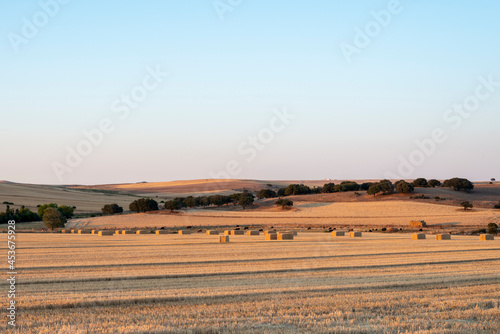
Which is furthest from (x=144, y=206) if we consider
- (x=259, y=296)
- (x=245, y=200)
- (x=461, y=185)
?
(x=259, y=296)

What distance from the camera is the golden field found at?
11.5 m

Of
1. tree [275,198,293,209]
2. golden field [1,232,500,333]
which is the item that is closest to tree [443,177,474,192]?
tree [275,198,293,209]

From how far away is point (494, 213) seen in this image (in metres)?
70.2

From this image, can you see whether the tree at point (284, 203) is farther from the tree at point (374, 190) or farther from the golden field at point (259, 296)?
the golden field at point (259, 296)

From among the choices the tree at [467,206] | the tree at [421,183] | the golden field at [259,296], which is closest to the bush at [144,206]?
the tree at [467,206]

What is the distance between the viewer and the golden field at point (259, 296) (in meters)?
11.5

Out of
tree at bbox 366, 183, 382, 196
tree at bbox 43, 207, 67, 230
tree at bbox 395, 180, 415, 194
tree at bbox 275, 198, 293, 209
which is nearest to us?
tree at bbox 43, 207, 67, 230

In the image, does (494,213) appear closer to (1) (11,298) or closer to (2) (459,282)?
(2) (459,282)

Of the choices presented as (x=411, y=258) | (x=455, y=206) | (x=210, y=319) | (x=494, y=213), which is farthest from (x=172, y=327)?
(x=455, y=206)

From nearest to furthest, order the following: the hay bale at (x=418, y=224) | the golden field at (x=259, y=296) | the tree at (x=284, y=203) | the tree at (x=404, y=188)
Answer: the golden field at (x=259, y=296) → the hay bale at (x=418, y=224) → the tree at (x=284, y=203) → the tree at (x=404, y=188)

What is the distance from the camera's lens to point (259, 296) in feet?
48.6

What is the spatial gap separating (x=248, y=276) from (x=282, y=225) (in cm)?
5212

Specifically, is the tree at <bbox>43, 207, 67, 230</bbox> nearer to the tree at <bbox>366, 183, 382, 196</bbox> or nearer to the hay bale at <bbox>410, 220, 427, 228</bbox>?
the hay bale at <bbox>410, 220, 427, 228</bbox>

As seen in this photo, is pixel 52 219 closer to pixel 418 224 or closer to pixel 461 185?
pixel 418 224
